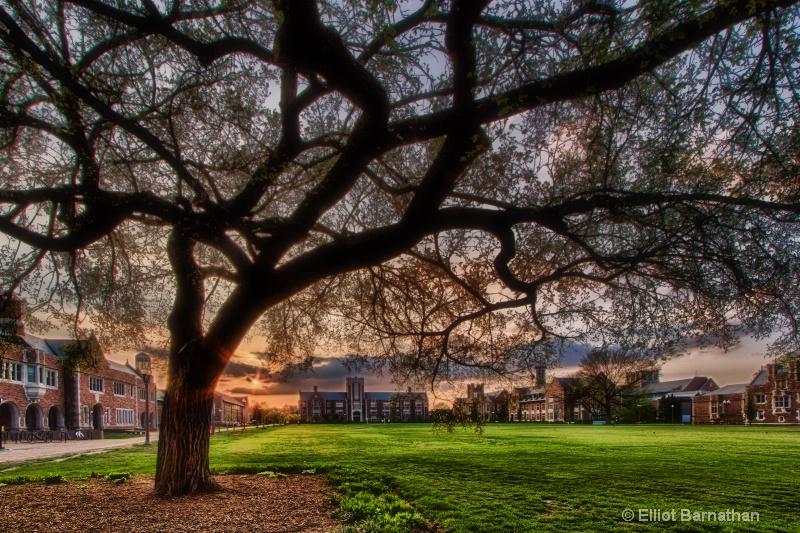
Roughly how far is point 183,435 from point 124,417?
61.1 m

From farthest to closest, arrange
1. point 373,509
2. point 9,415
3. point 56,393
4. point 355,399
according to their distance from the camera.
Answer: point 355,399, point 56,393, point 9,415, point 373,509

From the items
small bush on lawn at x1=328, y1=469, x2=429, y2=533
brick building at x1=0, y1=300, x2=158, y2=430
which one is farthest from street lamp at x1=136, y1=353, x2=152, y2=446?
brick building at x1=0, y1=300, x2=158, y2=430

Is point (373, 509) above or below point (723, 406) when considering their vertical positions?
above

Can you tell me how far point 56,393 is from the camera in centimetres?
4619

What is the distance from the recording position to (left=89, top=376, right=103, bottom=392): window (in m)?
50.9

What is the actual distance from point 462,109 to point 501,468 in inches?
419

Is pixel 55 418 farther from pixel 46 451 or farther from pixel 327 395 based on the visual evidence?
pixel 327 395

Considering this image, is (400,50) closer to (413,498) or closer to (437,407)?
(437,407)

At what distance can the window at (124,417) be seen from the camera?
5875 centimetres

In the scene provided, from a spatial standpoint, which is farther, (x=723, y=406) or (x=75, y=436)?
(x=723, y=406)

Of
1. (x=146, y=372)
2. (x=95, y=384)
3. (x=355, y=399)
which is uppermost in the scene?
(x=146, y=372)

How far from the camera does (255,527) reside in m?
6.82

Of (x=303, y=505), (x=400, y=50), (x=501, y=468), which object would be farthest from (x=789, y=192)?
(x=501, y=468)

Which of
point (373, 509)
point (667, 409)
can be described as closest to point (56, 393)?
point (373, 509)
